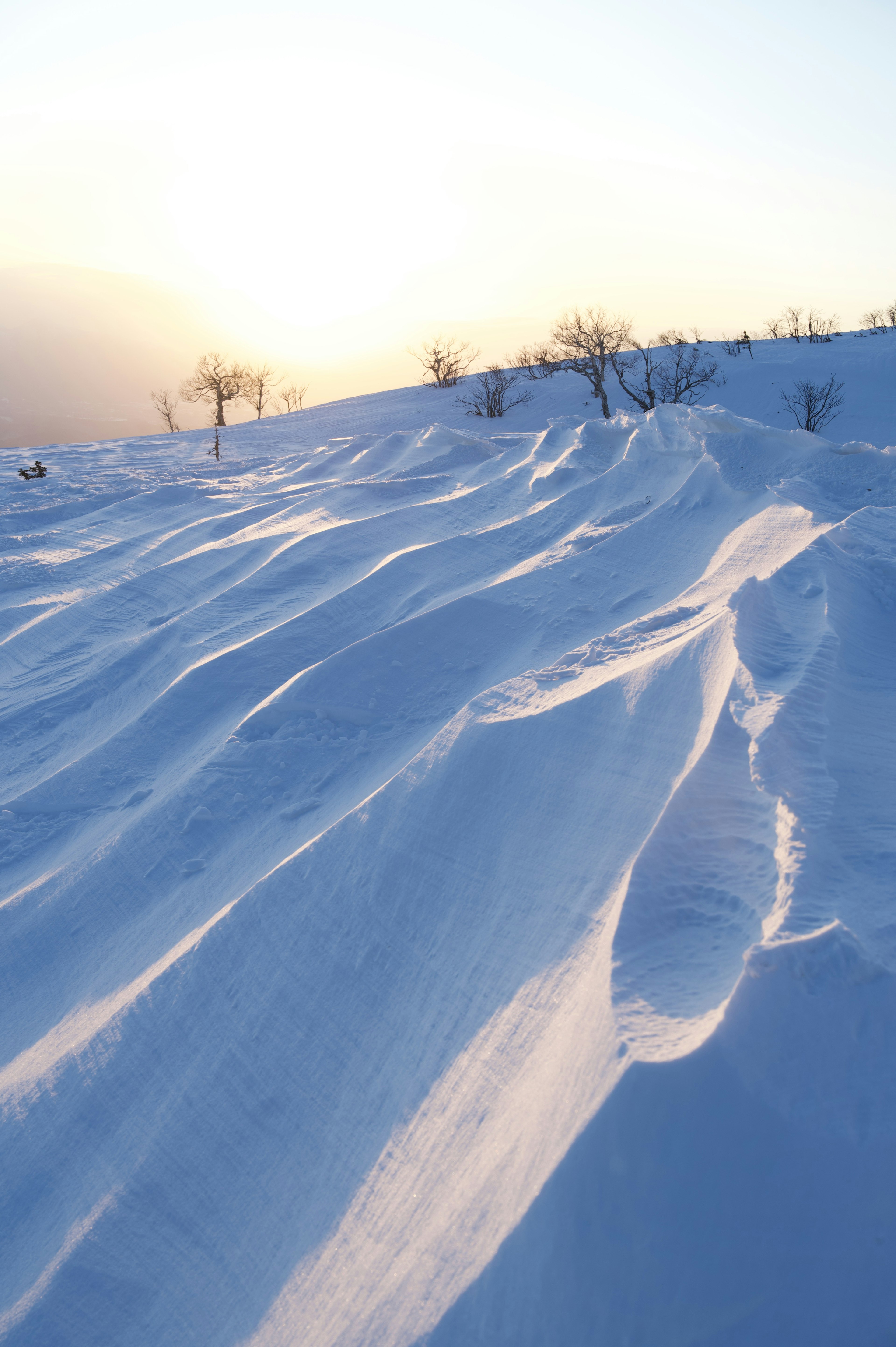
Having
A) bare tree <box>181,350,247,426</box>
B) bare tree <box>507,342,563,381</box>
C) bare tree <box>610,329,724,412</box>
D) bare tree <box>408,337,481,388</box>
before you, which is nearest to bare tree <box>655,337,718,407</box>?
bare tree <box>610,329,724,412</box>

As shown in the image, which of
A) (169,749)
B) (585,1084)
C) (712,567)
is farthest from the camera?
(712,567)

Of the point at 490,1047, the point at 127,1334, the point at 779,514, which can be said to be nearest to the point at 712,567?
the point at 779,514

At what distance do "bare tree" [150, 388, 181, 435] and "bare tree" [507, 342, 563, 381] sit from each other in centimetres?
908

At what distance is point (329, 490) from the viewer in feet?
18.3

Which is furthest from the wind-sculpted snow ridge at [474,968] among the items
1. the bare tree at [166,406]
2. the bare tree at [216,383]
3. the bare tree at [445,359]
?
the bare tree at [216,383]

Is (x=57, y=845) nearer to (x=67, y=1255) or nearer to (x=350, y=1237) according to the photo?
(x=67, y=1255)

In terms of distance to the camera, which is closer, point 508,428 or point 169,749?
point 169,749

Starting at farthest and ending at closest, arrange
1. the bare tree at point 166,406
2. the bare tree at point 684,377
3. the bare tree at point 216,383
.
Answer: the bare tree at point 166,406
the bare tree at point 216,383
the bare tree at point 684,377

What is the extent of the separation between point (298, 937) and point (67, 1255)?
68 cm

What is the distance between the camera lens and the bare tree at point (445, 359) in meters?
17.6

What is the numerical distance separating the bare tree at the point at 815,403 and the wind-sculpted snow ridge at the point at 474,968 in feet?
33.7

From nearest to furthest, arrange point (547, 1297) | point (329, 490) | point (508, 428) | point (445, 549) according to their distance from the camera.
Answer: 1. point (547, 1297)
2. point (445, 549)
3. point (329, 490)
4. point (508, 428)

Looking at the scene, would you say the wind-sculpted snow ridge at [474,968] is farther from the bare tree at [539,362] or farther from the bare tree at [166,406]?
the bare tree at [539,362]

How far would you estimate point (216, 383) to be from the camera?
21.9 m
